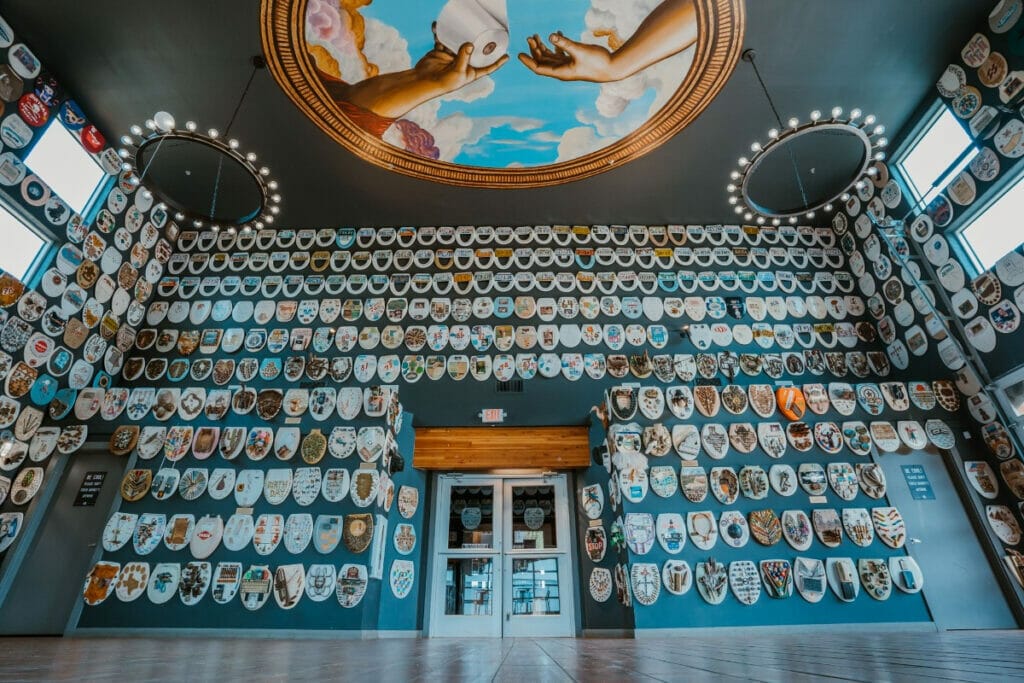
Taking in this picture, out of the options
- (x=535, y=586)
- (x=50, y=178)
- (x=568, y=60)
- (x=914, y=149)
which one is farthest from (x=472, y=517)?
(x=914, y=149)

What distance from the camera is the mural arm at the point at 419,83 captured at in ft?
18.7

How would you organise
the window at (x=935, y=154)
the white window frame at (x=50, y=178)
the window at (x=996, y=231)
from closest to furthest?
the window at (x=996, y=231) < the white window frame at (x=50, y=178) < the window at (x=935, y=154)

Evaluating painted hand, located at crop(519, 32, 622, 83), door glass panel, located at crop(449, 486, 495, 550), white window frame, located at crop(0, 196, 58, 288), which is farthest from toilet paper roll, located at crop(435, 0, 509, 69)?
door glass panel, located at crop(449, 486, 495, 550)

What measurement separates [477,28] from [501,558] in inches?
244

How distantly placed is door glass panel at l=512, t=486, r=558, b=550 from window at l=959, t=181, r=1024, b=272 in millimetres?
5743

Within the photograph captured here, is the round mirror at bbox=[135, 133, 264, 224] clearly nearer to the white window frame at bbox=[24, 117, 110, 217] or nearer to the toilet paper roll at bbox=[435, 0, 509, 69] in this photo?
the white window frame at bbox=[24, 117, 110, 217]

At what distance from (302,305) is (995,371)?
886cm

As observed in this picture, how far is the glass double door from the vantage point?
561cm

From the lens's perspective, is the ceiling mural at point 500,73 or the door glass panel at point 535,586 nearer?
the ceiling mural at point 500,73

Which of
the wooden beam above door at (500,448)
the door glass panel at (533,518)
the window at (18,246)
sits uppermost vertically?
the window at (18,246)

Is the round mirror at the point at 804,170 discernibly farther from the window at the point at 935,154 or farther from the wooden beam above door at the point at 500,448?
the wooden beam above door at the point at 500,448

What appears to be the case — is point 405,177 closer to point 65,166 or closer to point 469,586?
point 65,166

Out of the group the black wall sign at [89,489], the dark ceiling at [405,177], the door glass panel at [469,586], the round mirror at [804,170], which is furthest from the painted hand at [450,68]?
the black wall sign at [89,489]

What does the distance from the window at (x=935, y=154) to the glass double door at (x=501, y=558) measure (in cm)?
601
